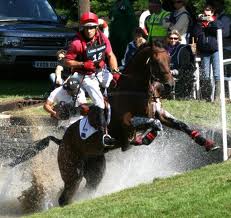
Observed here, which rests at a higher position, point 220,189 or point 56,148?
point 220,189

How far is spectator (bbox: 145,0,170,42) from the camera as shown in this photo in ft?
53.2

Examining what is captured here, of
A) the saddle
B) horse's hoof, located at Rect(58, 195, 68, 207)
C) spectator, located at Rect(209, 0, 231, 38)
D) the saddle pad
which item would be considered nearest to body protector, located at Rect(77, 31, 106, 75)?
the saddle

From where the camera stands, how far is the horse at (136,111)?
1104cm

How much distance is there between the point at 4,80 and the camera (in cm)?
2153

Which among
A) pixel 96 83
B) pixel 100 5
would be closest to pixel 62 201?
pixel 96 83

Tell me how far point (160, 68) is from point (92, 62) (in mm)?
1166

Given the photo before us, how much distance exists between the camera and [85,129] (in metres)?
11.9

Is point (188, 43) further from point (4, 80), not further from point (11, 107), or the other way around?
point (4, 80)

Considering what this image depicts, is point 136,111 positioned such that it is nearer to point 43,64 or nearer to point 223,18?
point 223,18

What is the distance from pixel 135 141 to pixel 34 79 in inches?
409

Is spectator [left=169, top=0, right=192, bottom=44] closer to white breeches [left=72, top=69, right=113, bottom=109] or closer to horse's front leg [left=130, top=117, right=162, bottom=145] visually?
white breeches [left=72, top=69, right=113, bottom=109]

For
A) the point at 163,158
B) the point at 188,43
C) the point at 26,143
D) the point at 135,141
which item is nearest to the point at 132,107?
the point at 135,141

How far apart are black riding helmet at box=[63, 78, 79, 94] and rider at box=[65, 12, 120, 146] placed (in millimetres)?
72

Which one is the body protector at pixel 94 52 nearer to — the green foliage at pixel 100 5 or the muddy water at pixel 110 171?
the muddy water at pixel 110 171
